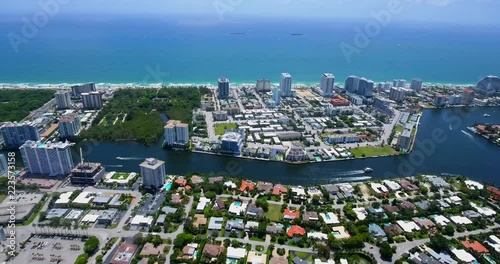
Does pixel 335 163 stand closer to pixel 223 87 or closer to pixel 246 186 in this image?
pixel 246 186

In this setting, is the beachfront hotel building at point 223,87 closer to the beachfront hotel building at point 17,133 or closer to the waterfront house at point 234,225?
the beachfront hotel building at point 17,133

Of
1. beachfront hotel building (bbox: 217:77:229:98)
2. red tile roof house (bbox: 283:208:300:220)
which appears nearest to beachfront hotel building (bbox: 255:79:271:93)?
beachfront hotel building (bbox: 217:77:229:98)

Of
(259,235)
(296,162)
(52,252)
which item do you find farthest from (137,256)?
(296,162)

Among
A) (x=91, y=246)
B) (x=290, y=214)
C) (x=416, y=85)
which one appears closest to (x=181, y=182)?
(x=91, y=246)

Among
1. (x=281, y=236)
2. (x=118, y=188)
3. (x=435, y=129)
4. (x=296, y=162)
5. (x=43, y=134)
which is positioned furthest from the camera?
(x=435, y=129)

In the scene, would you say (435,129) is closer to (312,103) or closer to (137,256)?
(312,103)

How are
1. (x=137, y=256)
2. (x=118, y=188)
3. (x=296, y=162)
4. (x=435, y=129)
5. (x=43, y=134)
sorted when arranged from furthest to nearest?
1. (x=435, y=129)
2. (x=43, y=134)
3. (x=296, y=162)
4. (x=118, y=188)
5. (x=137, y=256)
